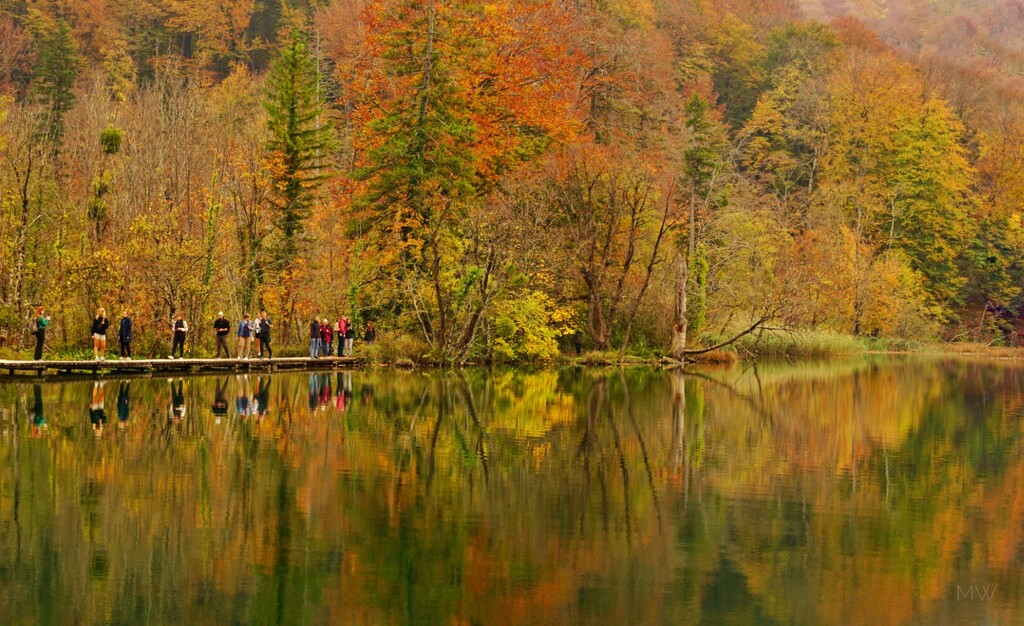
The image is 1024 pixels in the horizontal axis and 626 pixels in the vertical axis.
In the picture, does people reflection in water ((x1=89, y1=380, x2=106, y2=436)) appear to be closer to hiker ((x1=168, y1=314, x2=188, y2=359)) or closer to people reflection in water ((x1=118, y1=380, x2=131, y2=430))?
people reflection in water ((x1=118, y1=380, x2=131, y2=430))

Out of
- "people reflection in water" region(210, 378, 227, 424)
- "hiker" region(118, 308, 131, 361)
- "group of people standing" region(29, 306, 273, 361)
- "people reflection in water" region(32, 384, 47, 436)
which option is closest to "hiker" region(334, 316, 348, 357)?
"group of people standing" region(29, 306, 273, 361)

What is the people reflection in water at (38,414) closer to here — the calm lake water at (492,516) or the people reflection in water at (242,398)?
the calm lake water at (492,516)

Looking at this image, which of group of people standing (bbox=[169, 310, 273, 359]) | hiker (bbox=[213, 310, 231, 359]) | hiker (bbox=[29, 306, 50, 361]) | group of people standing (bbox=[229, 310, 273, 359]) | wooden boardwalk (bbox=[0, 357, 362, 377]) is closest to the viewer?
wooden boardwalk (bbox=[0, 357, 362, 377])

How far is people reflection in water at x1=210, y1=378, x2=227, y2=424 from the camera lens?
23.0m

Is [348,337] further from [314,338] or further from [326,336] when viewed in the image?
[314,338]

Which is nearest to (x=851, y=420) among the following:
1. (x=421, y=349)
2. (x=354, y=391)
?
(x=354, y=391)

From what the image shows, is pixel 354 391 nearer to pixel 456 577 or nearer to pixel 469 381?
pixel 469 381

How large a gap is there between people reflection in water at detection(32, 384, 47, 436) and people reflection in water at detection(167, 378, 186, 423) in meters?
2.30

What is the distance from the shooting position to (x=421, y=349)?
135 ft

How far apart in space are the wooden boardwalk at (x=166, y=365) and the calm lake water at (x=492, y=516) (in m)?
5.27

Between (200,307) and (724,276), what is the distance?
21.9 m

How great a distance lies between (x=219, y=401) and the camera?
26.5 m

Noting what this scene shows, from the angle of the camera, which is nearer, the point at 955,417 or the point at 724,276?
the point at 955,417

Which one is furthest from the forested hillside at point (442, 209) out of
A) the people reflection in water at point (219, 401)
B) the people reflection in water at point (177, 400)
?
the people reflection in water at point (219, 401)
